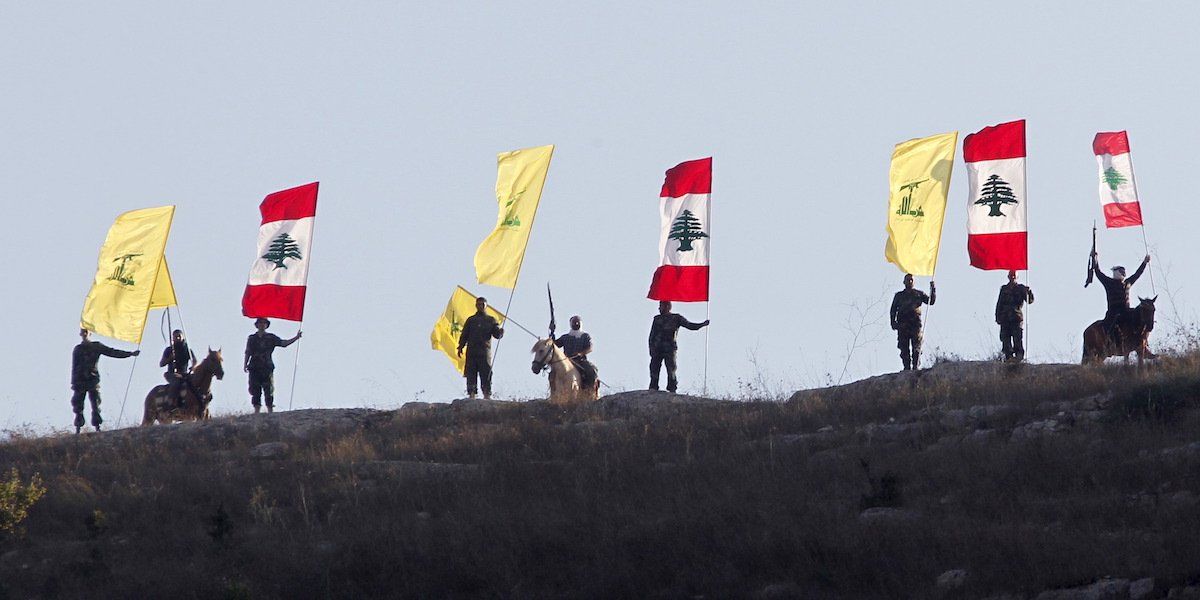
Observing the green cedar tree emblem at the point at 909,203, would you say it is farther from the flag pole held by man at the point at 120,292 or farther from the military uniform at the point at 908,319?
the flag pole held by man at the point at 120,292

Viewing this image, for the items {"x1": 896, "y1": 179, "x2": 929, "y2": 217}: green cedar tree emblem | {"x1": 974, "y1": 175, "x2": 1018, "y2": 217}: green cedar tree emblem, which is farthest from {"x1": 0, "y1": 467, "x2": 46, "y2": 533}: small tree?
{"x1": 974, "y1": 175, "x2": 1018, "y2": 217}: green cedar tree emblem

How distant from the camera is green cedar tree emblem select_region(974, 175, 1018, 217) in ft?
90.0

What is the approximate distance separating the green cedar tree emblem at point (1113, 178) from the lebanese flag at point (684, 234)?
21.0ft

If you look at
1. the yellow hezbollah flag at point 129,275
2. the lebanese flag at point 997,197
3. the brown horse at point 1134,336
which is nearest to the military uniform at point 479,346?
the yellow hezbollah flag at point 129,275

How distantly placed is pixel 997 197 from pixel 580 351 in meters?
7.10

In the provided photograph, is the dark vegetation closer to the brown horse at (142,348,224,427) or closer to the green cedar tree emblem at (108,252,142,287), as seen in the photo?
the brown horse at (142,348,224,427)

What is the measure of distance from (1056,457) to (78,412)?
50.1 feet

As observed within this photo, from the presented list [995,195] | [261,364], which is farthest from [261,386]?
[995,195]

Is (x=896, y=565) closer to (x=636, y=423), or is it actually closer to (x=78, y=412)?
(x=636, y=423)

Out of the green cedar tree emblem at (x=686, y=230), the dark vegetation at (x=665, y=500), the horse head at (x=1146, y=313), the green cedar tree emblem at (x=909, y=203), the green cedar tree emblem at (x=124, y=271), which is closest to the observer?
the dark vegetation at (x=665, y=500)

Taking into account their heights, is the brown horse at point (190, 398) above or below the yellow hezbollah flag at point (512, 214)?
below

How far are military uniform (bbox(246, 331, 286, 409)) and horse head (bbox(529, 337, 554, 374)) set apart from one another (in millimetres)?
4035

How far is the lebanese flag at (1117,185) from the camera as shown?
27625mm

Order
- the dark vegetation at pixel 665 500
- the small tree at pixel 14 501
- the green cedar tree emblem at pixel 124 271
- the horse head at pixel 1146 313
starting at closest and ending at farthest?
the dark vegetation at pixel 665 500 < the small tree at pixel 14 501 < the horse head at pixel 1146 313 < the green cedar tree emblem at pixel 124 271
